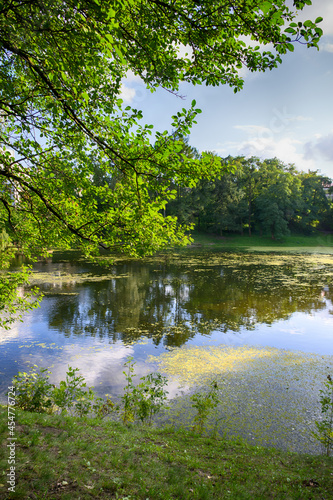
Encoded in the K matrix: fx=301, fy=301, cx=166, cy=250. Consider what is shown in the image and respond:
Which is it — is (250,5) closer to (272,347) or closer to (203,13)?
(203,13)

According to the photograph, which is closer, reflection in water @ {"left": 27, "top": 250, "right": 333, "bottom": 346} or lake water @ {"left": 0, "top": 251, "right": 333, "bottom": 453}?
lake water @ {"left": 0, "top": 251, "right": 333, "bottom": 453}

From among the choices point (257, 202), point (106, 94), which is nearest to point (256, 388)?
point (106, 94)

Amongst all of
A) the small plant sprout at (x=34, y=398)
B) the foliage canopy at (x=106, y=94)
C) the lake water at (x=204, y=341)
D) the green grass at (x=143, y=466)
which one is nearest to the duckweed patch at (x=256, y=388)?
the lake water at (x=204, y=341)

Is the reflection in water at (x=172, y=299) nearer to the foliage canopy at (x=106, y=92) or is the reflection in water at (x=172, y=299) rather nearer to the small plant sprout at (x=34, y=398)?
the small plant sprout at (x=34, y=398)

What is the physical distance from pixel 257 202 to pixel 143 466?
61.2 meters

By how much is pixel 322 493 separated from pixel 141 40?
6.57 m

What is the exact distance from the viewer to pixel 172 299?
1647 cm

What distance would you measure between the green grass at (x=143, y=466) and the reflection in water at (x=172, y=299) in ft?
18.2

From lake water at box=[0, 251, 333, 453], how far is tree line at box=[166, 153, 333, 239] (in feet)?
125

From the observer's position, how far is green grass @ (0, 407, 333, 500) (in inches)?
139

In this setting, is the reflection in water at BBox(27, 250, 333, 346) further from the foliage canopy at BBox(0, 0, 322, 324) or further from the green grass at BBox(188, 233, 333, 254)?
the green grass at BBox(188, 233, 333, 254)

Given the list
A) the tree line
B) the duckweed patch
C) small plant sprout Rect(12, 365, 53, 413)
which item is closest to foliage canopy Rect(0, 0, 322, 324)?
small plant sprout Rect(12, 365, 53, 413)

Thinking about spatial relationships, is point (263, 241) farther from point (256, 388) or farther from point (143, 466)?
point (143, 466)

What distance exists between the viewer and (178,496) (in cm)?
362
